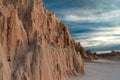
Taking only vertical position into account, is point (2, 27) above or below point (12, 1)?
below

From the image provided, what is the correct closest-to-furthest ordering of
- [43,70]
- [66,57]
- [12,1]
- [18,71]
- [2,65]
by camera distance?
[2,65]
[18,71]
[43,70]
[66,57]
[12,1]

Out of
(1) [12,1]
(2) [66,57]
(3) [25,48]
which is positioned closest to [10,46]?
(3) [25,48]

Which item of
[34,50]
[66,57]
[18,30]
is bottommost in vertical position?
[66,57]

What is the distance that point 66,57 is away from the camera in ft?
76.5

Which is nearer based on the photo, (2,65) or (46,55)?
(2,65)

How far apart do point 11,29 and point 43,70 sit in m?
3.29

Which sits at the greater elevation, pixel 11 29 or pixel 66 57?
pixel 11 29

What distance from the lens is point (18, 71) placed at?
13.6 metres

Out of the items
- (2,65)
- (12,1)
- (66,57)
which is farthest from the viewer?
(12,1)

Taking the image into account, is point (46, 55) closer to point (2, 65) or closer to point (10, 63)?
point (10, 63)

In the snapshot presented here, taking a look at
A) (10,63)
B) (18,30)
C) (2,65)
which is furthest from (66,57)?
(2,65)

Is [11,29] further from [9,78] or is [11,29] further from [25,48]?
[9,78]

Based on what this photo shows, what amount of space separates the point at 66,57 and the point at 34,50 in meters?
8.93

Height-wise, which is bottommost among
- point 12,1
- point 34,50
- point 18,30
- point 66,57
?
point 66,57
